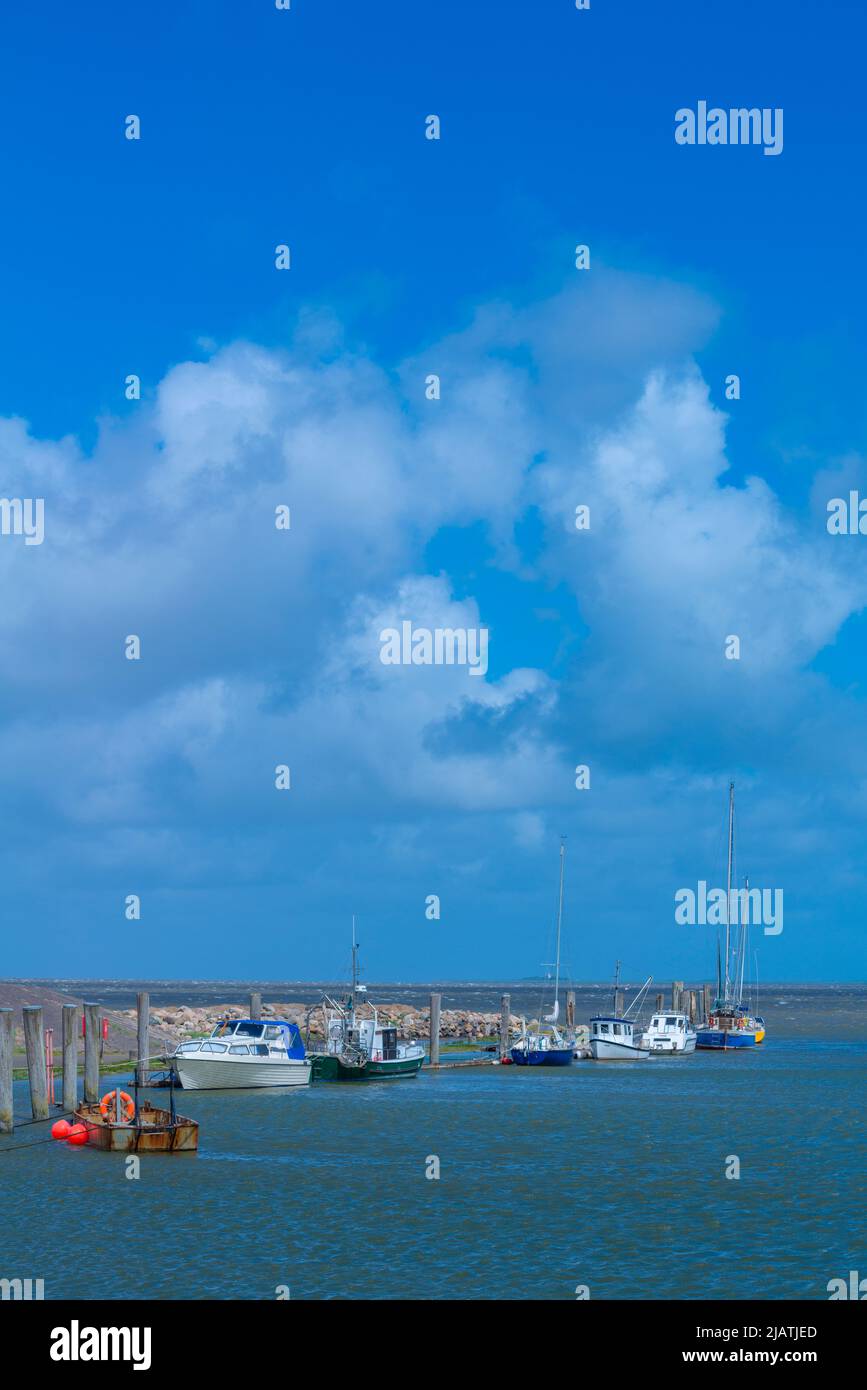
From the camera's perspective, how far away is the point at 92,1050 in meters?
49.2

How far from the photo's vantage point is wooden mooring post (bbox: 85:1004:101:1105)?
48781mm

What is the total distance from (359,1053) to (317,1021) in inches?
1880

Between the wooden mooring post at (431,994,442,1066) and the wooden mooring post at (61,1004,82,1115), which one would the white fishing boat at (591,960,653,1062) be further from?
the wooden mooring post at (61,1004,82,1115)

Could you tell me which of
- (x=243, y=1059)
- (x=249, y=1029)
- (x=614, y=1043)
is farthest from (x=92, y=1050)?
(x=614, y=1043)

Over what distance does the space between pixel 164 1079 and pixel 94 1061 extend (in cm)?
1152

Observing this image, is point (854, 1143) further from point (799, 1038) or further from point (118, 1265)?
point (799, 1038)

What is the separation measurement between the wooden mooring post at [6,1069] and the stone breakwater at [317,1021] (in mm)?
40851

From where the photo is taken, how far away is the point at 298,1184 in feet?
122

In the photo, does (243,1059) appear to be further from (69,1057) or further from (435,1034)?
(435,1034)

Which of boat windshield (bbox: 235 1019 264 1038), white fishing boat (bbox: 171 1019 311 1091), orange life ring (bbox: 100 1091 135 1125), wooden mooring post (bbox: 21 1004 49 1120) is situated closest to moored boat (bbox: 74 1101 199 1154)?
orange life ring (bbox: 100 1091 135 1125)

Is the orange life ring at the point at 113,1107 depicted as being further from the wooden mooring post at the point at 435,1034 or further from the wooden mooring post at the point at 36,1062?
the wooden mooring post at the point at 435,1034

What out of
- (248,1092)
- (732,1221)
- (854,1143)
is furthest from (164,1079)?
(732,1221)

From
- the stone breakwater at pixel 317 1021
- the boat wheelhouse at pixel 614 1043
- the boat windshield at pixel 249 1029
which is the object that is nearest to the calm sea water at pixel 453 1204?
the boat windshield at pixel 249 1029

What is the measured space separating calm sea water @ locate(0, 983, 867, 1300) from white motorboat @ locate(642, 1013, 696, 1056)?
107ft
